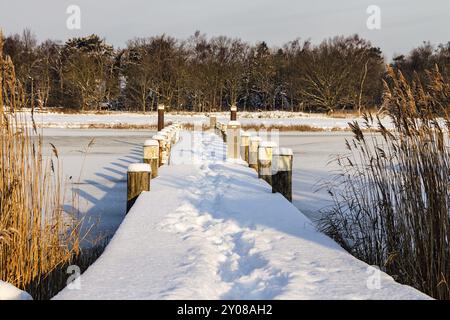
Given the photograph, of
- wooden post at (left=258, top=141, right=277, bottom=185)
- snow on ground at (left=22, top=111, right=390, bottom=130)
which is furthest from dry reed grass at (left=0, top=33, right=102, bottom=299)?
snow on ground at (left=22, top=111, right=390, bottom=130)

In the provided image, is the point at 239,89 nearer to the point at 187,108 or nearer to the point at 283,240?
the point at 187,108

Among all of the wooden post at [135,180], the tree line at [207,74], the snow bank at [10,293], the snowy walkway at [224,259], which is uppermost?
the tree line at [207,74]

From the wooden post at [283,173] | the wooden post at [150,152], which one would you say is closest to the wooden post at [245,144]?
the wooden post at [150,152]

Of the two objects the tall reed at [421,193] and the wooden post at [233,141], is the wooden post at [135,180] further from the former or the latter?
the wooden post at [233,141]

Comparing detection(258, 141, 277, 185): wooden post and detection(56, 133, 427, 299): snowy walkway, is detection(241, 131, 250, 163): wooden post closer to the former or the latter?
detection(258, 141, 277, 185): wooden post

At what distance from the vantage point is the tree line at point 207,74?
121ft

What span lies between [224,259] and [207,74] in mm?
38670

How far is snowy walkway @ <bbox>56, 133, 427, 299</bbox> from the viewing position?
240 centimetres

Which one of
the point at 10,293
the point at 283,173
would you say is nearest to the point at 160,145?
the point at 283,173

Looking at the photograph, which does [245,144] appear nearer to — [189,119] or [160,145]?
[160,145]

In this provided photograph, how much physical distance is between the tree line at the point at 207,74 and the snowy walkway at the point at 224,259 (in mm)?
31223

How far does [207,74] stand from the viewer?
40.9 m

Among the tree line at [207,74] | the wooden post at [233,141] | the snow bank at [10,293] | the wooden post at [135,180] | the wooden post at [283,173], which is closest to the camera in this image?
the snow bank at [10,293]
